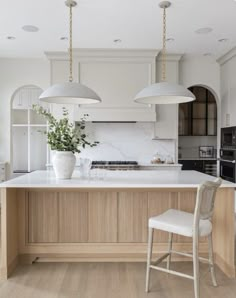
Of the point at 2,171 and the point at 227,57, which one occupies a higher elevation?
the point at 227,57

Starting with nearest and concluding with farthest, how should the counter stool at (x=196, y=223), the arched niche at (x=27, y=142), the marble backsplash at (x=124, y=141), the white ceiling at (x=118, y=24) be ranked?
the counter stool at (x=196, y=223) < the white ceiling at (x=118, y=24) < the marble backsplash at (x=124, y=141) < the arched niche at (x=27, y=142)

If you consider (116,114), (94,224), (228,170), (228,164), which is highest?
(116,114)

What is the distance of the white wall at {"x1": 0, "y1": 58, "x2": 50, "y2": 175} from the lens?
225 inches

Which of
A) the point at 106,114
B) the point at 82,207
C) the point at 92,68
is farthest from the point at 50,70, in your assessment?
the point at 82,207

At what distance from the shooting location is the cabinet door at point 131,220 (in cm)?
306

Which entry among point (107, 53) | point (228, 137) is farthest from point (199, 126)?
point (107, 53)

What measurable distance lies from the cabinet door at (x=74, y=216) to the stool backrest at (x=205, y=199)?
1203 mm

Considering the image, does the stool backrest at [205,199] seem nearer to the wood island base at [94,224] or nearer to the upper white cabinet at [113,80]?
the wood island base at [94,224]

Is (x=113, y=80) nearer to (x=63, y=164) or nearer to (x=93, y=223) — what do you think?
(x=63, y=164)

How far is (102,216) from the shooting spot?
10.0 ft

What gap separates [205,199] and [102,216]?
1132 millimetres

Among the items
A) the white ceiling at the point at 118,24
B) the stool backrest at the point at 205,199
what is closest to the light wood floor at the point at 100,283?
the stool backrest at the point at 205,199

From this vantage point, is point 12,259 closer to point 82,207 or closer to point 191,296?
point 82,207

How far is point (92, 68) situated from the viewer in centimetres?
532
